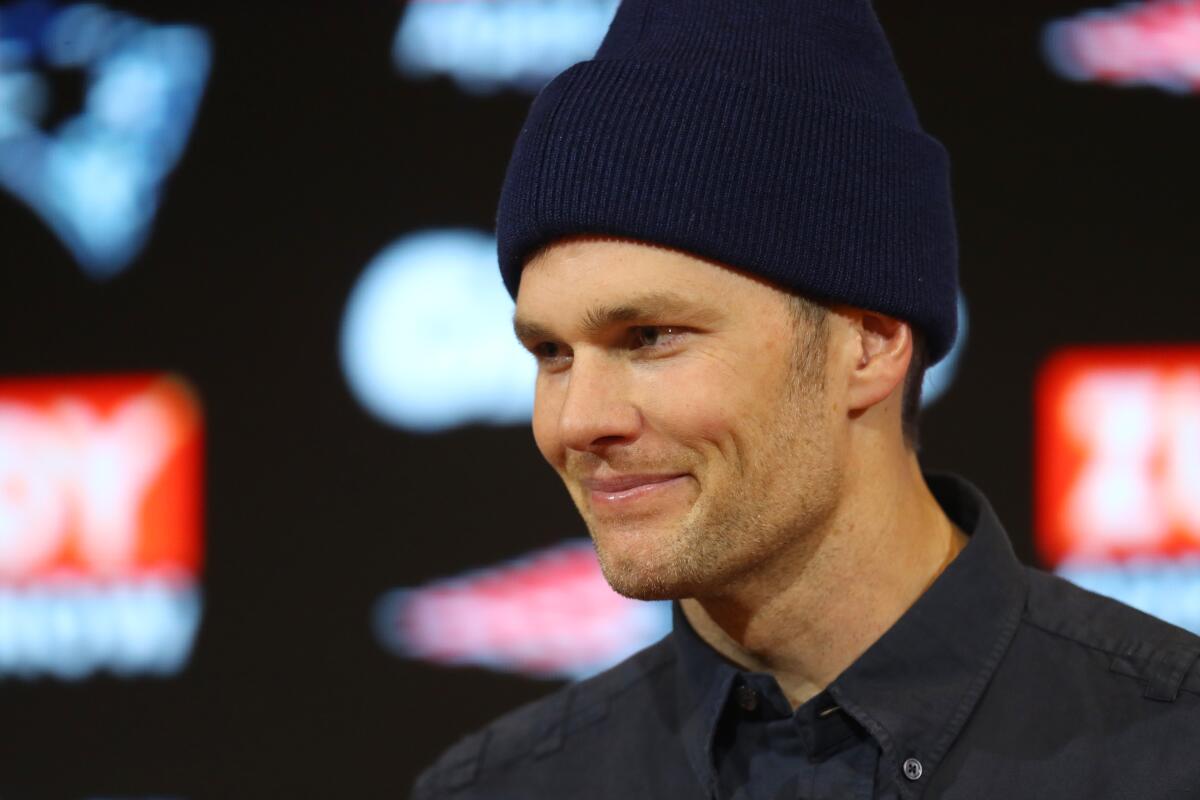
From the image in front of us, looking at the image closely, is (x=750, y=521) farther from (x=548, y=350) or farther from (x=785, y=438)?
(x=548, y=350)

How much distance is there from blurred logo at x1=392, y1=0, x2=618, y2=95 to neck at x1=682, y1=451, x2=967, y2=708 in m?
1.09

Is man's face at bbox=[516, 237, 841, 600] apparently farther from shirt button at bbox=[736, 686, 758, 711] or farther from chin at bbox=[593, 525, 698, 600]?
shirt button at bbox=[736, 686, 758, 711]

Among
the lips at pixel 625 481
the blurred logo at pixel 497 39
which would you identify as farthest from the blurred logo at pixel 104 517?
the lips at pixel 625 481

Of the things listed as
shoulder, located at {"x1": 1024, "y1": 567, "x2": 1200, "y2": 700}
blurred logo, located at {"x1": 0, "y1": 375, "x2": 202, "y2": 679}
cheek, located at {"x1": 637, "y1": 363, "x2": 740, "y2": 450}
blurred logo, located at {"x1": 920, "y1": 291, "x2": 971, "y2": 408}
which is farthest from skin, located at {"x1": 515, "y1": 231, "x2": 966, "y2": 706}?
blurred logo, located at {"x1": 0, "y1": 375, "x2": 202, "y2": 679}

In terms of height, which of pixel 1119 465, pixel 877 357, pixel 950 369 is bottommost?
pixel 1119 465

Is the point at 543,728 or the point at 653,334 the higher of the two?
the point at 653,334

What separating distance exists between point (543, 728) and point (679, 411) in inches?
16.5

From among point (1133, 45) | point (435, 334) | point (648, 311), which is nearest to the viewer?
point (648, 311)

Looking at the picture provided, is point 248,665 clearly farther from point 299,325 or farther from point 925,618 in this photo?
point 925,618

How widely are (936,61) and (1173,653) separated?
1.19 m

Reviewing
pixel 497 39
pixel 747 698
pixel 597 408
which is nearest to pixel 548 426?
pixel 597 408

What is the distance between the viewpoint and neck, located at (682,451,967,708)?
1.25 meters

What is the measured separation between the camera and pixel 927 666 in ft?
3.98

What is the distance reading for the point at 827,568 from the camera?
1.25 metres
